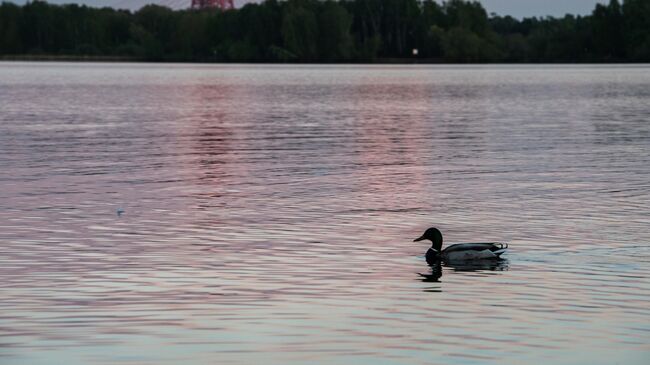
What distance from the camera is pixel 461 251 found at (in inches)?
955

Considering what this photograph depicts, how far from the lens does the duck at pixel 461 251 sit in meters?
23.9

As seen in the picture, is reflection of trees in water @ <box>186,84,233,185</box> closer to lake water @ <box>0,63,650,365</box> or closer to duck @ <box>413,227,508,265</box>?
lake water @ <box>0,63,650,365</box>

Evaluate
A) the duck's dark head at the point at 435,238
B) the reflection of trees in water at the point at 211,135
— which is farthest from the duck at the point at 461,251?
the reflection of trees in water at the point at 211,135

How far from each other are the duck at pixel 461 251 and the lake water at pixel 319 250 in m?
0.26

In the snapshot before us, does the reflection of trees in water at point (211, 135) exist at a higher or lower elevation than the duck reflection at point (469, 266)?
lower

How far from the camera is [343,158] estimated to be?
4691cm

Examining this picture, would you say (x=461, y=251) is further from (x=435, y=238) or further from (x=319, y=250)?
(x=319, y=250)

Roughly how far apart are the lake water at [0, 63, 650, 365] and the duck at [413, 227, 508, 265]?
0.26 metres

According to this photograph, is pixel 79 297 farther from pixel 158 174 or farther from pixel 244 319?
pixel 158 174

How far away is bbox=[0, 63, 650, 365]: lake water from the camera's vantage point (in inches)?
708

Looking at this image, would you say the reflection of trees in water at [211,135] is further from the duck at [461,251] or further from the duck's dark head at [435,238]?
the duck at [461,251]

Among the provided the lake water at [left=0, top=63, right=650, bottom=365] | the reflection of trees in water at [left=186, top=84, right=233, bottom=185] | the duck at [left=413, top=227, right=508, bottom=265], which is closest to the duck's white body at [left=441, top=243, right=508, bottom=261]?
the duck at [left=413, top=227, right=508, bottom=265]

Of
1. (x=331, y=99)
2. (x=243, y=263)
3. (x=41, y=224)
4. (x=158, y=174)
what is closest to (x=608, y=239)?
(x=243, y=263)

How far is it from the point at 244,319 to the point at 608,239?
32.7 feet
